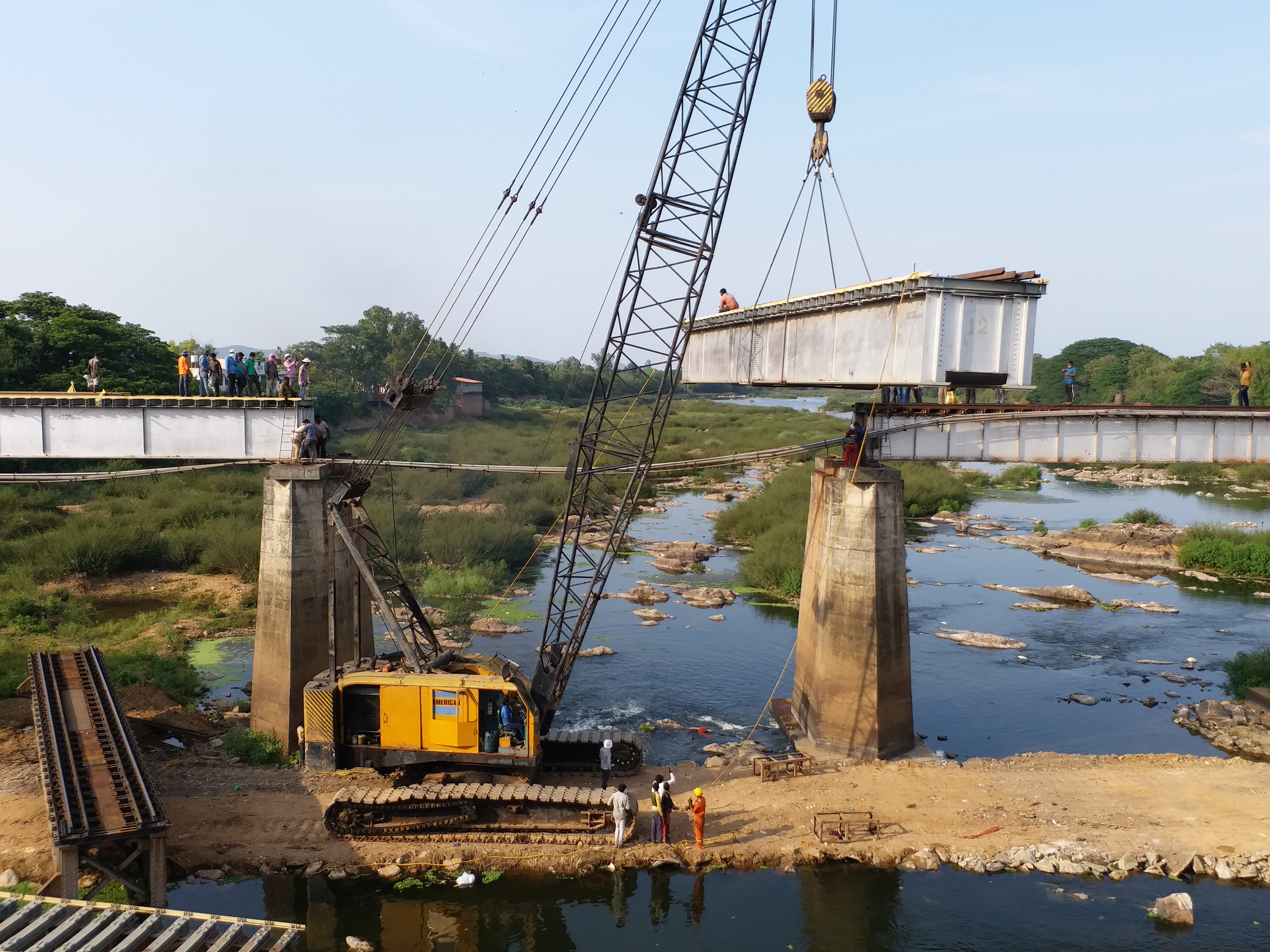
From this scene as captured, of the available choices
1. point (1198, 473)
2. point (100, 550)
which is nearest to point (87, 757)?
point (100, 550)

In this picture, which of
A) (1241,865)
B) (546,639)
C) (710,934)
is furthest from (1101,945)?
(546,639)

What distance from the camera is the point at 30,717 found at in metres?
19.1

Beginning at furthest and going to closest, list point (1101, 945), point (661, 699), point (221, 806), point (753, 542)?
point (753, 542) < point (661, 699) < point (221, 806) < point (1101, 945)

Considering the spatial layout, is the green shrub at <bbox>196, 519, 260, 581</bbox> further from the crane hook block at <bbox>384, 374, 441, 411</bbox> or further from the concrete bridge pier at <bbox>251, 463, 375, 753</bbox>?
the crane hook block at <bbox>384, 374, 441, 411</bbox>

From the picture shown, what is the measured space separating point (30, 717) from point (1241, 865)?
23352 millimetres

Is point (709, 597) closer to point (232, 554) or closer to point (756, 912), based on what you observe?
point (232, 554)

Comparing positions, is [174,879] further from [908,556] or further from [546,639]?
[908,556]

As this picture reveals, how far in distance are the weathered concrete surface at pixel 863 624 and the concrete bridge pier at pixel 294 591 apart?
33.5 feet

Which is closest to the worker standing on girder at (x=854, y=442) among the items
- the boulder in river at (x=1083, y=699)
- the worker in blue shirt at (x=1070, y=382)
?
the worker in blue shirt at (x=1070, y=382)

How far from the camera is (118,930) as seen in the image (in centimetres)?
1067

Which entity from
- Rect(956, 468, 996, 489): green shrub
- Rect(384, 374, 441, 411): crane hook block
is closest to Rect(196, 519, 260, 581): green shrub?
Rect(384, 374, 441, 411): crane hook block

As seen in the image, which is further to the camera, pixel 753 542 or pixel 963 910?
pixel 753 542

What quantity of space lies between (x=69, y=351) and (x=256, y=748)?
36914mm

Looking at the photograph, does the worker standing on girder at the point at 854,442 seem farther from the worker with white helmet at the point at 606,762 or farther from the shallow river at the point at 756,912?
the shallow river at the point at 756,912
